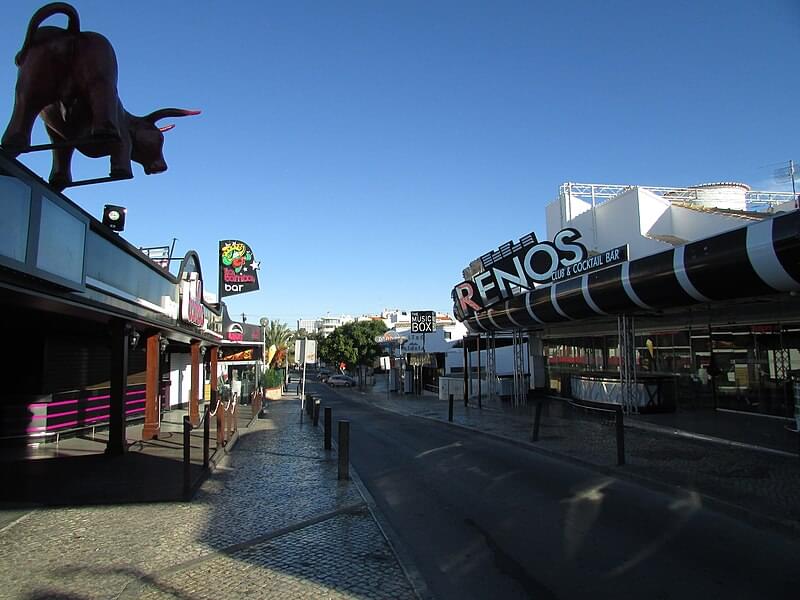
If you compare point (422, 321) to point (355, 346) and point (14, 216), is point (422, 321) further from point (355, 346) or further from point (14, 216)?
point (14, 216)

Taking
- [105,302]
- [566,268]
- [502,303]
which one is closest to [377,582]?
[105,302]

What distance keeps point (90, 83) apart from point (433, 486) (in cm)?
842

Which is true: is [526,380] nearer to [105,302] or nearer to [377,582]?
Result: [105,302]

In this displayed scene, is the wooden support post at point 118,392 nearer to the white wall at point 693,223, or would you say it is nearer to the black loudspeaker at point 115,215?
the black loudspeaker at point 115,215

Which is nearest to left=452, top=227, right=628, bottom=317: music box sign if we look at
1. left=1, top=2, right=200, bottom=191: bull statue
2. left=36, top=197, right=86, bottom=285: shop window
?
left=1, top=2, right=200, bottom=191: bull statue

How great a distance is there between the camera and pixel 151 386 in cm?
1283

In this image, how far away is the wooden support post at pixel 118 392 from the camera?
11258 mm

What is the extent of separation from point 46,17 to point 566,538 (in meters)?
10.3

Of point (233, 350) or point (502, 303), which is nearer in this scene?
point (502, 303)

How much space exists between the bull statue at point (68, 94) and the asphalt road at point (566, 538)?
727cm

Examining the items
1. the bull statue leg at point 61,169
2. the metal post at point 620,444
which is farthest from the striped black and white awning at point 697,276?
the bull statue leg at point 61,169

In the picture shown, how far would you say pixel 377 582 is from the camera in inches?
201

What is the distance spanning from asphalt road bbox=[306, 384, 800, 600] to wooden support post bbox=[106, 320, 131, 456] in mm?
5049

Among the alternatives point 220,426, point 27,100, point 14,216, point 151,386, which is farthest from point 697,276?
point 27,100
